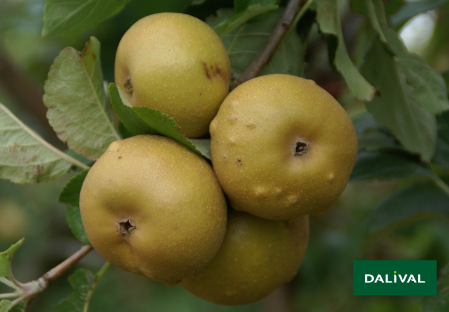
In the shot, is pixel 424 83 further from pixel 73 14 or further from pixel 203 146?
pixel 73 14

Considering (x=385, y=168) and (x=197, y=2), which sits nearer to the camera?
(x=197, y=2)

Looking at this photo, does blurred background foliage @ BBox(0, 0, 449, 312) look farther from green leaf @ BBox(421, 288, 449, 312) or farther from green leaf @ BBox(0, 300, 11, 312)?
green leaf @ BBox(0, 300, 11, 312)

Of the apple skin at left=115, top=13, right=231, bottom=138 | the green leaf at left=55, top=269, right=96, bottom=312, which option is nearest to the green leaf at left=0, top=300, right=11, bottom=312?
the green leaf at left=55, top=269, right=96, bottom=312

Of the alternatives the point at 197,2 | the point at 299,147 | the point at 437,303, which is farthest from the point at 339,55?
the point at 437,303

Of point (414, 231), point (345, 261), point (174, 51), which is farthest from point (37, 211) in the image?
point (174, 51)

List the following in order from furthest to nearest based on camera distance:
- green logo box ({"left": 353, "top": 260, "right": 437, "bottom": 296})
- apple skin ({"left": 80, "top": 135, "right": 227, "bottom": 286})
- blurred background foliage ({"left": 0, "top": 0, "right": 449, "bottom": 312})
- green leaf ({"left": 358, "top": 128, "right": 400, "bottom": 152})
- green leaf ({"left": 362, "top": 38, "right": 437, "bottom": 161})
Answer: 1. blurred background foliage ({"left": 0, "top": 0, "right": 449, "bottom": 312})
2. green leaf ({"left": 358, "top": 128, "right": 400, "bottom": 152})
3. green logo box ({"left": 353, "top": 260, "right": 437, "bottom": 296})
4. green leaf ({"left": 362, "top": 38, "right": 437, "bottom": 161})
5. apple skin ({"left": 80, "top": 135, "right": 227, "bottom": 286})

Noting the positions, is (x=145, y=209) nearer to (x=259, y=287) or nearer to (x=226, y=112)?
(x=226, y=112)

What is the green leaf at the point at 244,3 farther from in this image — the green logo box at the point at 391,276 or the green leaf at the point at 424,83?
the green logo box at the point at 391,276

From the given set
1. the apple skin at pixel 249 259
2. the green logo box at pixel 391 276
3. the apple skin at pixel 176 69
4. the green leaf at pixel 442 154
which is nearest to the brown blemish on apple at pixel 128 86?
the apple skin at pixel 176 69
